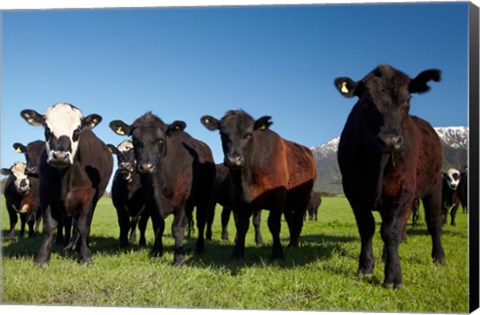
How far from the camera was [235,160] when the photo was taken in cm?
673

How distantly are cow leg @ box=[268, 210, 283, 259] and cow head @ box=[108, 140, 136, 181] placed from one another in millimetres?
3025

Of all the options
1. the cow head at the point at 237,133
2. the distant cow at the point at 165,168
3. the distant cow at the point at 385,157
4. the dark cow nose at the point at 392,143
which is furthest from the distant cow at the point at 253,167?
the dark cow nose at the point at 392,143

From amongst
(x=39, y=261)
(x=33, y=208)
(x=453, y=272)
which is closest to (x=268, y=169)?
(x=453, y=272)

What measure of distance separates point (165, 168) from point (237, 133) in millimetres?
1378

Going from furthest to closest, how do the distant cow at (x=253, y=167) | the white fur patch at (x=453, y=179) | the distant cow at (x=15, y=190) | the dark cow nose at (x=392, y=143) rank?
the white fur patch at (x=453, y=179) → the distant cow at (x=15, y=190) → the distant cow at (x=253, y=167) → the dark cow nose at (x=392, y=143)

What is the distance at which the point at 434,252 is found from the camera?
7141 millimetres

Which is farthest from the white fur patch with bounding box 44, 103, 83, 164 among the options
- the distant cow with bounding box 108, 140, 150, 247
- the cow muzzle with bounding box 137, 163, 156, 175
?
the distant cow with bounding box 108, 140, 150, 247

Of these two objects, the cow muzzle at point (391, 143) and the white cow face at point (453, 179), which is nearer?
the cow muzzle at point (391, 143)

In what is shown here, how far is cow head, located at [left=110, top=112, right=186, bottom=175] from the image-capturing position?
7.04 metres

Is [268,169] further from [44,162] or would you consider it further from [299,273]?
[44,162]

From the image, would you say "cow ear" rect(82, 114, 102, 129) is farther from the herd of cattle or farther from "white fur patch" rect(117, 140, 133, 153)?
"white fur patch" rect(117, 140, 133, 153)

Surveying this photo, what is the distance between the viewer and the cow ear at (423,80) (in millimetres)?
5379

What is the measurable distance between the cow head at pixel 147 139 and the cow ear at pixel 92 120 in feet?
0.96

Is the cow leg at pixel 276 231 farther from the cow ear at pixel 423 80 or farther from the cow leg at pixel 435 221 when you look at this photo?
the cow ear at pixel 423 80
